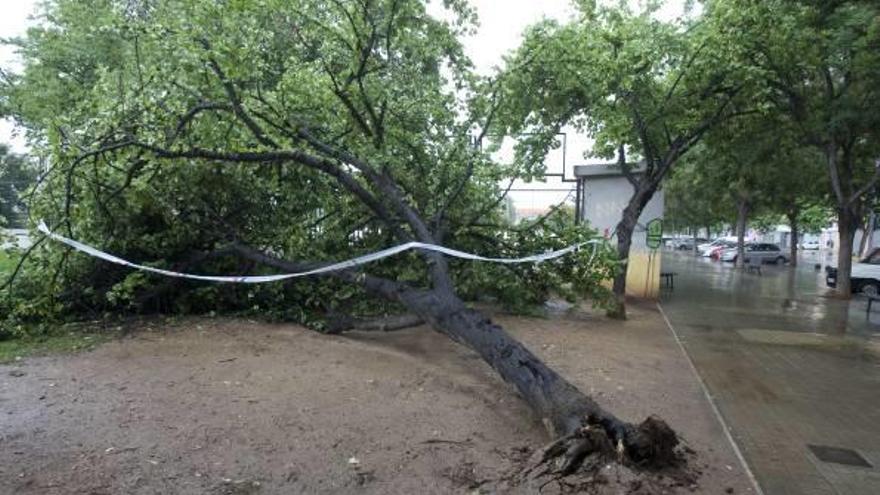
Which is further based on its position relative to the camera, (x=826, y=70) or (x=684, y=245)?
(x=684, y=245)

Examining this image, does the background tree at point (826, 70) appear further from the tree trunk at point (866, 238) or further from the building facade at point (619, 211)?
the tree trunk at point (866, 238)

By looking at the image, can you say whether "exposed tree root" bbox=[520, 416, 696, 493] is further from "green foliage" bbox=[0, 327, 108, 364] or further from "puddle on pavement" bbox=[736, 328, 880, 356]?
"puddle on pavement" bbox=[736, 328, 880, 356]

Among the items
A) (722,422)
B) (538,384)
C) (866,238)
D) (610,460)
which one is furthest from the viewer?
(866,238)

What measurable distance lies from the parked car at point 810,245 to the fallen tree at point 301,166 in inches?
2782

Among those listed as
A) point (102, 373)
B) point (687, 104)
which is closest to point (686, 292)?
point (687, 104)

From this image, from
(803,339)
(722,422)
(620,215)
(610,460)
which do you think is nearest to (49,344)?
(610,460)

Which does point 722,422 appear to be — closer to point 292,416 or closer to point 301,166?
point 292,416

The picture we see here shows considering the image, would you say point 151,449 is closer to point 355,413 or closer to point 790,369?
point 355,413

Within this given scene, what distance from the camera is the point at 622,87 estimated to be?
11281 mm

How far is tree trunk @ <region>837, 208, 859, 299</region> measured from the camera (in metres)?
18.2

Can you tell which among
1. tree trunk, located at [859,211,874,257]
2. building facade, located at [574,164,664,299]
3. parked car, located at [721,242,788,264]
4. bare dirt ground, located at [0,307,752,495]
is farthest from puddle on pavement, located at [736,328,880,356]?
parked car, located at [721,242,788,264]

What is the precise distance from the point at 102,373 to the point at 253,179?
3.52 m

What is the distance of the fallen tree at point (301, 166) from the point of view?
263 inches

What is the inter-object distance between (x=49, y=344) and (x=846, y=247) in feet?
60.9
